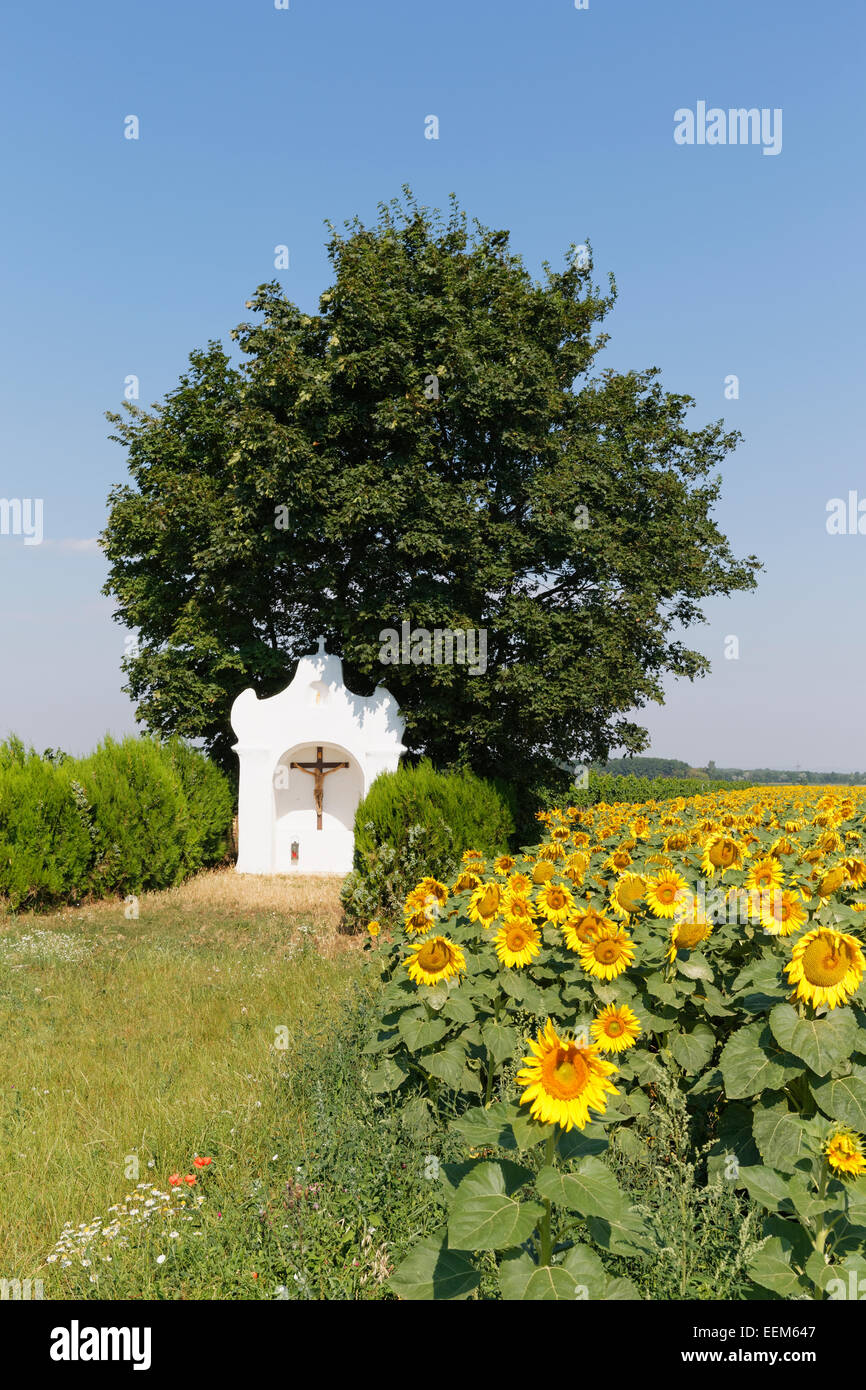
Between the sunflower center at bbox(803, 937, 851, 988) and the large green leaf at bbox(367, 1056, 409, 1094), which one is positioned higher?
the sunflower center at bbox(803, 937, 851, 988)

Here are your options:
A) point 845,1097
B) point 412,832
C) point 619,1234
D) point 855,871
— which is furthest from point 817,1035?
point 412,832

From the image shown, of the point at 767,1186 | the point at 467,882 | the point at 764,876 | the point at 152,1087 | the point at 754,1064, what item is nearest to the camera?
the point at 767,1186

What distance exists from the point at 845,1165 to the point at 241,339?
20.5 metres

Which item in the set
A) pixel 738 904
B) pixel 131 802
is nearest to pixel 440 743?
pixel 131 802

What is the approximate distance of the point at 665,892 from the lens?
4637mm

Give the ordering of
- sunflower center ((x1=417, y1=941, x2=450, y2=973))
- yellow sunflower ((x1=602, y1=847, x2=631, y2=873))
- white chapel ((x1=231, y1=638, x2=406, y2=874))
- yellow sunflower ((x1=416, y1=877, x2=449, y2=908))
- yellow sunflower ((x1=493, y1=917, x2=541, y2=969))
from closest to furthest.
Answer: sunflower center ((x1=417, y1=941, x2=450, y2=973)), yellow sunflower ((x1=493, y1=917, x2=541, y2=969)), yellow sunflower ((x1=416, y1=877, x2=449, y2=908)), yellow sunflower ((x1=602, y1=847, x2=631, y2=873)), white chapel ((x1=231, y1=638, x2=406, y2=874))

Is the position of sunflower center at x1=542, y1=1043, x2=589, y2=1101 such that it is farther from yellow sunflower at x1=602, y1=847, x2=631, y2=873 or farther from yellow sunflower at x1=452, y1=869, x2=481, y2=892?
yellow sunflower at x1=602, y1=847, x2=631, y2=873

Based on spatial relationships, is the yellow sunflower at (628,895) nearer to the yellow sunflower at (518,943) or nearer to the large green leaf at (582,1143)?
the yellow sunflower at (518,943)

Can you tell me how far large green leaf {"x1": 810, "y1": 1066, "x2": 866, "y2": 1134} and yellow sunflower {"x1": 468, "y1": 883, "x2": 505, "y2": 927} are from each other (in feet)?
6.33

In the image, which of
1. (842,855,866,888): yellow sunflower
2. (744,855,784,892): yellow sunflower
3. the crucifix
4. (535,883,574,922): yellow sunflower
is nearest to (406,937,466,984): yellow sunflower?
(535,883,574,922): yellow sunflower

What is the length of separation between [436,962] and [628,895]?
134cm

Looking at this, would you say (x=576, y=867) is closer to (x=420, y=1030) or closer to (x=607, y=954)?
(x=607, y=954)

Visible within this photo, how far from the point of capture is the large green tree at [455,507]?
53.3 ft

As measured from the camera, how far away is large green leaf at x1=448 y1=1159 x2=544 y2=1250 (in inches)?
87.0
